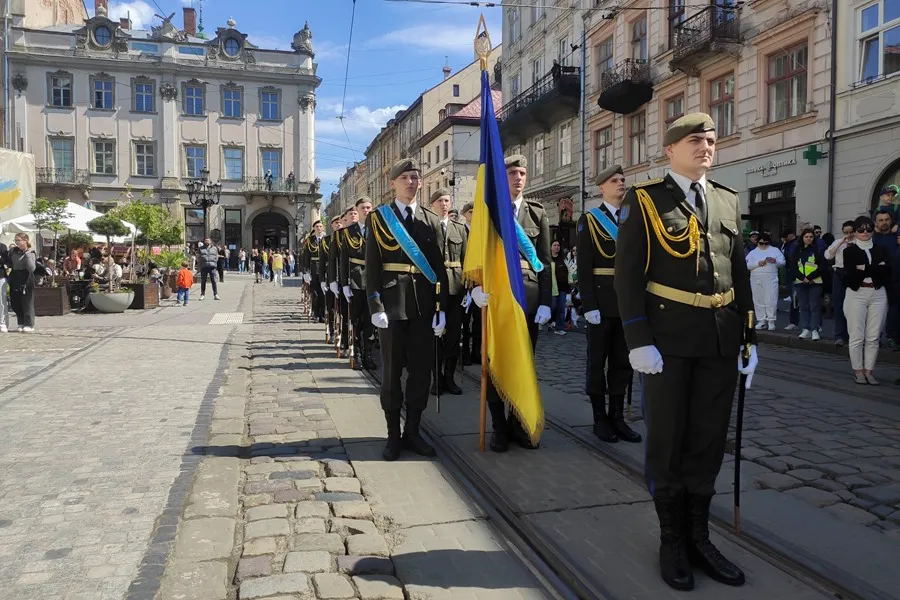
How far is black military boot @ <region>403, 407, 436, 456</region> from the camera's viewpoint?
5.02m

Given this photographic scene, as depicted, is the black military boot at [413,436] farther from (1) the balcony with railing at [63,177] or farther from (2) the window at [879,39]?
(1) the balcony with railing at [63,177]

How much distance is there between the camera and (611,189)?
5.15m

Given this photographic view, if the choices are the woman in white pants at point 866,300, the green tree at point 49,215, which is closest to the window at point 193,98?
the green tree at point 49,215

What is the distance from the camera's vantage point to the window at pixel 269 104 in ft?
165

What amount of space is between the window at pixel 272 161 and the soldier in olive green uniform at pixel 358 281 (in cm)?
4380

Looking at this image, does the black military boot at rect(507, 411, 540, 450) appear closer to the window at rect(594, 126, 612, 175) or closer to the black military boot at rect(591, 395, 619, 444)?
the black military boot at rect(591, 395, 619, 444)

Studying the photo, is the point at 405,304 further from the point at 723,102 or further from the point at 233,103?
the point at 233,103

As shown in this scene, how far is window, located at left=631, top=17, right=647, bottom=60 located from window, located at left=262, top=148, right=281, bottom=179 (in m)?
Result: 32.1

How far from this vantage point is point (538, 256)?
526cm

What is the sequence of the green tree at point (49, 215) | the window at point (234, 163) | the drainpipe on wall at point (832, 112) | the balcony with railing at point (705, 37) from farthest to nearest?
the window at point (234, 163)
the balcony with railing at point (705, 37)
the green tree at point (49, 215)
the drainpipe on wall at point (832, 112)

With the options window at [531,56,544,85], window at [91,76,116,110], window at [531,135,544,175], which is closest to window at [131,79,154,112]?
window at [91,76,116,110]

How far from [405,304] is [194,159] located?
4898 cm

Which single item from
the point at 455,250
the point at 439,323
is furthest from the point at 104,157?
the point at 439,323

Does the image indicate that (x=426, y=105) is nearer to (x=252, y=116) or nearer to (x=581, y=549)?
(x=252, y=116)
